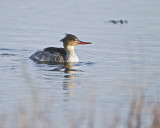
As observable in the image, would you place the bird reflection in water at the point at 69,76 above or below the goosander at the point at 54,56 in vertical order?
below

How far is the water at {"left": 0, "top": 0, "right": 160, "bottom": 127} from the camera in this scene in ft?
31.2

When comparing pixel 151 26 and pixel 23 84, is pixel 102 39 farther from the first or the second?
pixel 23 84

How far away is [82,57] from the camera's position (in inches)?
626

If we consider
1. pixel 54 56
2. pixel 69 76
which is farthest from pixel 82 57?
pixel 69 76

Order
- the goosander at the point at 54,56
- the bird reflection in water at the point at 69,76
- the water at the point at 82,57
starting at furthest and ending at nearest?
the goosander at the point at 54,56 < the bird reflection in water at the point at 69,76 < the water at the point at 82,57

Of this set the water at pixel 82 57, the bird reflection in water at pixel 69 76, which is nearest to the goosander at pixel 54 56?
the water at pixel 82 57

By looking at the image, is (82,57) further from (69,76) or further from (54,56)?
(69,76)

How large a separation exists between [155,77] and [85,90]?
2.09 m

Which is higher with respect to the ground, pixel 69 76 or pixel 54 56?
pixel 54 56

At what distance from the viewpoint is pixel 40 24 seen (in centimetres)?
2128

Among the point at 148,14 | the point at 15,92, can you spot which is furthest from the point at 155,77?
the point at 148,14

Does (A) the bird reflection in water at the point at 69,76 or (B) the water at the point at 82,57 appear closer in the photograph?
(B) the water at the point at 82,57

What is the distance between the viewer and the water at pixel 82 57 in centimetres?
952

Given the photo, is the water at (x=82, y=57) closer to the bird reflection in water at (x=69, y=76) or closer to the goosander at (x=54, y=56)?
the bird reflection in water at (x=69, y=76)
